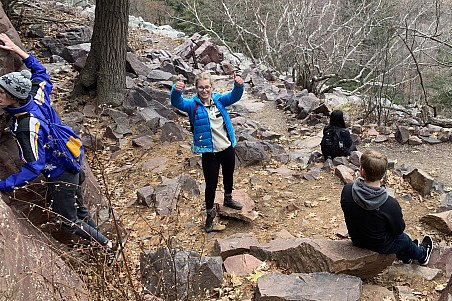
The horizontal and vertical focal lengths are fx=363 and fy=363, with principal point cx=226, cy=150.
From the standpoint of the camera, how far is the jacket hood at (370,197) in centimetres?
288

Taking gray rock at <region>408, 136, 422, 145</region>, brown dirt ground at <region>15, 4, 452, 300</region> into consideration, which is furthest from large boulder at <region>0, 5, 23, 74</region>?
gray rock at <region>408, 136, 422, 145</region>

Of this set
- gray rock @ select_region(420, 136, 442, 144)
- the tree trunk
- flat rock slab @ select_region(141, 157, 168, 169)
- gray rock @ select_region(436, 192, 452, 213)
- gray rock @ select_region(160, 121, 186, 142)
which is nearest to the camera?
gray rock @ select_region(436, 192, 452, 213)

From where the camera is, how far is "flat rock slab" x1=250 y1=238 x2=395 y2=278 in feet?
9.86

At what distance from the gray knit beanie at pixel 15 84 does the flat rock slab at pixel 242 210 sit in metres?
2.48

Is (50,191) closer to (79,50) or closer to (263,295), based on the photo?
(263,295)

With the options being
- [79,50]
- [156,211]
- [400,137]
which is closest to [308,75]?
[400,137]

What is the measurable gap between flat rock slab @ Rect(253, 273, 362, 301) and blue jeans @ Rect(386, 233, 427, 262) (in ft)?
1.89

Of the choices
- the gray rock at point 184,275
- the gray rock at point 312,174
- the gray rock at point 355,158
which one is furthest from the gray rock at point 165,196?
the gray rock at point 355,158

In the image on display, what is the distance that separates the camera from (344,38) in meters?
15.3

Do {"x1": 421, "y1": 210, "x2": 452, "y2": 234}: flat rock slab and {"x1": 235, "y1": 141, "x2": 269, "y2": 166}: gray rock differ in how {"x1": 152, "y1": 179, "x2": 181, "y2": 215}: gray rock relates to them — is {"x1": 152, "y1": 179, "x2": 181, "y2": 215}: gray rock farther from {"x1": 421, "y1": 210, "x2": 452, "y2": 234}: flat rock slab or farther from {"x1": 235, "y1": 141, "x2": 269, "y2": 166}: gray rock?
{"x1": 421, "y1": 210, "x2": 452, "y2": 234}: flat rock slab

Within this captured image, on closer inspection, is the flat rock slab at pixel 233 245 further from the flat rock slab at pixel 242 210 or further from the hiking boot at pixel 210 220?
the flat rock slab at pixel 242 210

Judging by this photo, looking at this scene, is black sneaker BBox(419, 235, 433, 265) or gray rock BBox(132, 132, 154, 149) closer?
black sneaker BBox(419, 235, 433, 265)

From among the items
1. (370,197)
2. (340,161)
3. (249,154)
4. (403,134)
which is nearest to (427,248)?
(370,197)

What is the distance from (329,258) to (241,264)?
776 millimetres
